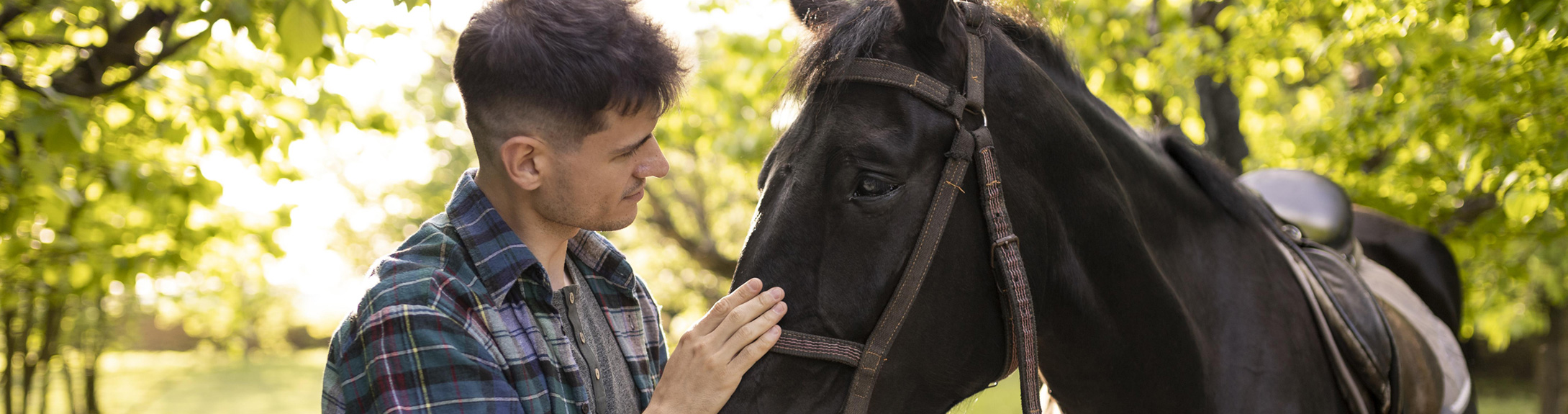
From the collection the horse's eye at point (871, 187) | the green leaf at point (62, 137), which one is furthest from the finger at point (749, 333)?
the green leaf at point (62, 137)

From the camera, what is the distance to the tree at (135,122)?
293 cm

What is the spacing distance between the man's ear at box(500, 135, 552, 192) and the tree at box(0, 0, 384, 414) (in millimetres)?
1393

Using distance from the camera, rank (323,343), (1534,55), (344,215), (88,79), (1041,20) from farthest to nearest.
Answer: (323,343)
(344,215)
(88,79)
(1534,55)
(1041,20)

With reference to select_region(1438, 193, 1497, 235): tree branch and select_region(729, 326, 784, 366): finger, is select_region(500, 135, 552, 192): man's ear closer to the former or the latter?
select_region(729, 326, 784, 366): finger

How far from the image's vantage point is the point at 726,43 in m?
7.38

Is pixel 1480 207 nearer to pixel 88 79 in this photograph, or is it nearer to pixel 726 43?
pixel 726 43

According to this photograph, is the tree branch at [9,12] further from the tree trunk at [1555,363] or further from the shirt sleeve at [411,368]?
the tree trunk at [1555,363]

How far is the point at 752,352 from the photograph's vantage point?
1283 mm

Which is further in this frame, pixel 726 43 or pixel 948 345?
pixel 726 43

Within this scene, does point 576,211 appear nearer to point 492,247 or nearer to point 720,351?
point 492,247

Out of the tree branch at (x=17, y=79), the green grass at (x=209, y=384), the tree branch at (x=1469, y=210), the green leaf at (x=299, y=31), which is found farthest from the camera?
the green grass at (x=209, y=384)

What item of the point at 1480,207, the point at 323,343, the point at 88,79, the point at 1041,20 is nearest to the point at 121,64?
the point at 88,79

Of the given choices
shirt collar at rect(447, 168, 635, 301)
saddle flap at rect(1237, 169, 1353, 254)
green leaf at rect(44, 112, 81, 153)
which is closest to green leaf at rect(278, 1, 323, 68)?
green leaf at rect(44, 112, 81, 153)

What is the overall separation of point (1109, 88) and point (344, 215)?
485 inches
